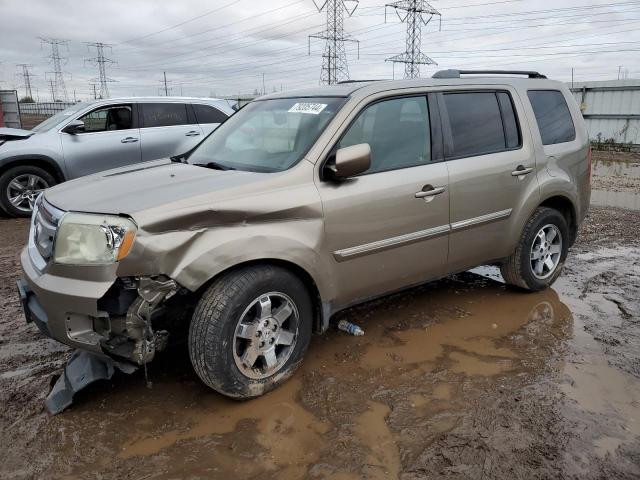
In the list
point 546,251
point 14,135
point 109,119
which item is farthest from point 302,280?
point 14,135

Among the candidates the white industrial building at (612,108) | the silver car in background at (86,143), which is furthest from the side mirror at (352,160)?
the white industrial building at (612,108)


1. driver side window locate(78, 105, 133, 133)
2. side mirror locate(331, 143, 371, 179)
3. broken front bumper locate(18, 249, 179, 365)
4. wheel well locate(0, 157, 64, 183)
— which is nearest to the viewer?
broken front bumper locate(18, 249, 179, 365)

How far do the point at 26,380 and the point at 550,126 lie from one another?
4.53 m

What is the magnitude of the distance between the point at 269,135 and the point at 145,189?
3.44 feet

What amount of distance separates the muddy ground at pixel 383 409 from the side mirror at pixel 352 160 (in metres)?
1.30

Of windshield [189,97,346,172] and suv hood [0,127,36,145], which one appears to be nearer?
A: windshield [189,97,346,172]

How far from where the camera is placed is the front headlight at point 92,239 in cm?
262

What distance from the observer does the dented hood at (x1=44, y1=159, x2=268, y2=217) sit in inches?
109

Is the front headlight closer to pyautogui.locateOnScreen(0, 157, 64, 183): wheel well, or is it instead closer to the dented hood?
the dented hood

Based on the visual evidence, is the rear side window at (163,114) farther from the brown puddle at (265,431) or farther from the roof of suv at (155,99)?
the brown puddle at (265,431)

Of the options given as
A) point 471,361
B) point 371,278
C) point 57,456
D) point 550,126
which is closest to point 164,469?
point 57,456

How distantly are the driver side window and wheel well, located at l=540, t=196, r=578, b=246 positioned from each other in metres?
6.55

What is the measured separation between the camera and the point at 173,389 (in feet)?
10.5

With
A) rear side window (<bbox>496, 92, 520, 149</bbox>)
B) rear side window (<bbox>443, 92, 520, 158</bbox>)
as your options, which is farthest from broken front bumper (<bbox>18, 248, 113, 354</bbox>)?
rear side window (<bbox>496, 92, 520, 149</bbox>)
